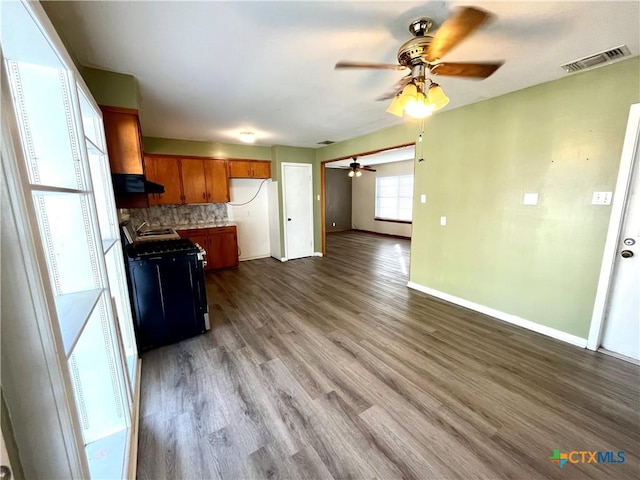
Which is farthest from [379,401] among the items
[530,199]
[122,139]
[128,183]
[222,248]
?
[222,248]

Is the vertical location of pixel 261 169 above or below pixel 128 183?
above

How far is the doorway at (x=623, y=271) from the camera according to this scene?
82.1 inches

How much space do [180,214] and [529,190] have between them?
547 cm

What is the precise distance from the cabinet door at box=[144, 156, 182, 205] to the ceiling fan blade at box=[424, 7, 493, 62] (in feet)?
14.6

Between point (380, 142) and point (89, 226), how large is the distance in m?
3.92

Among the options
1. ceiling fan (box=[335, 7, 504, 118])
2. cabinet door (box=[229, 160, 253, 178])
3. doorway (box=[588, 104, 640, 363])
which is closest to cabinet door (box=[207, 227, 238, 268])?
cabinet door (box=[229, 160, 253, 178])

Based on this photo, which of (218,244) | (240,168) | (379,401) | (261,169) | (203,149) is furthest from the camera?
(261,169)

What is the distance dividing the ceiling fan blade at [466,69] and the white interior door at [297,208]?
399cm

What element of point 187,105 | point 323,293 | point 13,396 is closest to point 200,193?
point 187,105

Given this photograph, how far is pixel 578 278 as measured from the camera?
2.41 m

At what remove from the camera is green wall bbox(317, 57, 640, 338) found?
2.22m

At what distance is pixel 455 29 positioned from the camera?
138 cm

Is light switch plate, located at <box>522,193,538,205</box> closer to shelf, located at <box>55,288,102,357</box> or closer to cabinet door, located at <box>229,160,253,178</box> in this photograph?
shelf, located at <box>55,288,102,357</box>

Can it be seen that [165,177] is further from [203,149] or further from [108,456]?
[108,456]
